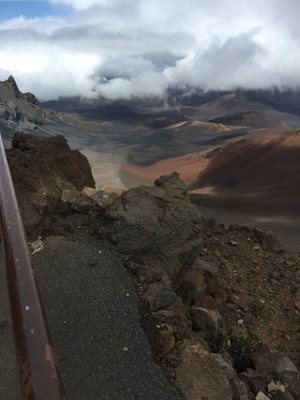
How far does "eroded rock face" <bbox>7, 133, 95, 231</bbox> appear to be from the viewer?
10284 mm

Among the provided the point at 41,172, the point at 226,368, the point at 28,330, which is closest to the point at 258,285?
the point at 226,368

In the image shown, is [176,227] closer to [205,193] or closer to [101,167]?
[205,193]

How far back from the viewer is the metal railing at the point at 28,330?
7.06ft

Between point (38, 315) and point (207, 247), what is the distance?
12005mm

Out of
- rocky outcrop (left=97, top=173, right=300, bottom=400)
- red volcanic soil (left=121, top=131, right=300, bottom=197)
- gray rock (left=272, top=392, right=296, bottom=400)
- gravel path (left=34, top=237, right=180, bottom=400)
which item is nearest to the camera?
gravel path (left=34, top=237, right=180, bottom=400)

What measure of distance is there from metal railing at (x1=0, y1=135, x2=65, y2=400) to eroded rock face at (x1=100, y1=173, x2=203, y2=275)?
6806 millimetres

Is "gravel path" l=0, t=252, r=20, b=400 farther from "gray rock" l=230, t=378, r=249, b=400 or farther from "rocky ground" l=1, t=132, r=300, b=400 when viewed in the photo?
"gray rock" l=230, t=378, r=249, b=400

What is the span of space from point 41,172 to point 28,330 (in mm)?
9605

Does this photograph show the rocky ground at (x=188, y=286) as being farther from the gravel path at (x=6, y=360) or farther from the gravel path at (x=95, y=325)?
the gravel path at (x=6, y=360)

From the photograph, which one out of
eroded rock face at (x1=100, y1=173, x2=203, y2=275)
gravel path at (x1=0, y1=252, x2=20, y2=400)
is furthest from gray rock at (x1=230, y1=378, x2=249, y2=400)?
eroded rock face at (x1=100, y1=173, x2=203, y2=275)

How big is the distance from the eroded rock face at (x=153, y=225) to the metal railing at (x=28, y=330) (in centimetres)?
681

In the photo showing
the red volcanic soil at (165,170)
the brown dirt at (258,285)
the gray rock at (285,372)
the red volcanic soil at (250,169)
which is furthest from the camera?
the red volcanic soil at (165,170)

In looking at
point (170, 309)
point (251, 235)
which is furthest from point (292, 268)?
point (170, 309)

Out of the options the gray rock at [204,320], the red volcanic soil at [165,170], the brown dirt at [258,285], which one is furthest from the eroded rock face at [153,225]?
the red volcanic soil at [165,170]
